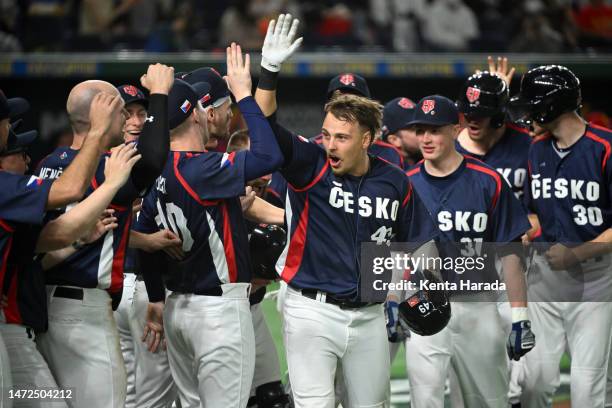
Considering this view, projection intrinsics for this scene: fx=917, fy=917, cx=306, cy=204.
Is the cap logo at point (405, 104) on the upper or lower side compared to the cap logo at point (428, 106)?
upper

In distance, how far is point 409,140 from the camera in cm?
791

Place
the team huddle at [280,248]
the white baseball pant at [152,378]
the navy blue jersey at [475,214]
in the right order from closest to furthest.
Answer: the team huddle at [280,248] < the white baseball pant at [152,378] < the navy blue jersey at [475,214]

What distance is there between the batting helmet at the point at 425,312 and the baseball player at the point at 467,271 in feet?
1.40

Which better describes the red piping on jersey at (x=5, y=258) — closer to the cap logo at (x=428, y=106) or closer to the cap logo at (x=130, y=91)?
the cap logo at (x=130, y=91)

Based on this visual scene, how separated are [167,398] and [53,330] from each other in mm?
1395

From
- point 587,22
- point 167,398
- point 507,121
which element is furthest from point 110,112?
point 587,22

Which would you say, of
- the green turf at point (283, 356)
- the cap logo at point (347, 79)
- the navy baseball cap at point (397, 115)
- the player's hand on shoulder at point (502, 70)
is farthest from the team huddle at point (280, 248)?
the green turf at point (283, 356)

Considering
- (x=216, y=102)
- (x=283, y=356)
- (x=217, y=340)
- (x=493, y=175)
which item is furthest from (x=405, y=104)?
(x=217, y=340)

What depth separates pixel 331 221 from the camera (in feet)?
17.2

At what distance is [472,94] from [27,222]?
3762 millimetres

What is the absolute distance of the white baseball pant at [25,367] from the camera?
4.46 metres

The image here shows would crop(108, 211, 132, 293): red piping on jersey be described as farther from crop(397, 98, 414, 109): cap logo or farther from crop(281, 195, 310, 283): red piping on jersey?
crop(397, 98, 414, 109): cap logo

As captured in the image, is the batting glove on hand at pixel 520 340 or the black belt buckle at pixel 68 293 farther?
the batting glove on hand at pixel 520 340

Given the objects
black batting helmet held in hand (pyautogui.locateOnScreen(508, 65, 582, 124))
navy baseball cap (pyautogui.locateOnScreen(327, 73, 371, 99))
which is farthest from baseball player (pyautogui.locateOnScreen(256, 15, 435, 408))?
navy baseball cap (pyautogui.locateOnScreen(327, 73, 371, 99))
